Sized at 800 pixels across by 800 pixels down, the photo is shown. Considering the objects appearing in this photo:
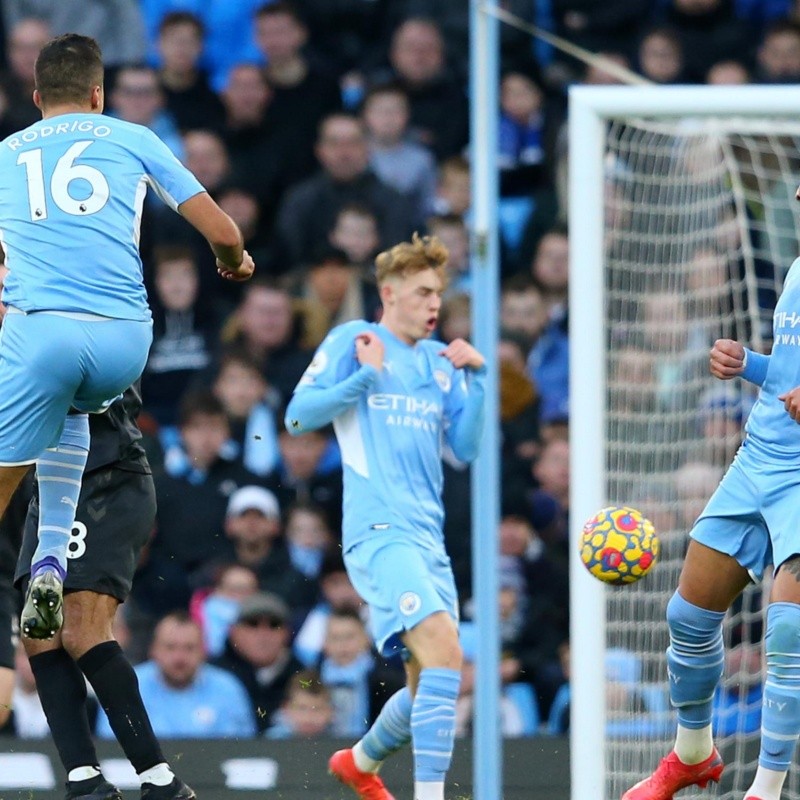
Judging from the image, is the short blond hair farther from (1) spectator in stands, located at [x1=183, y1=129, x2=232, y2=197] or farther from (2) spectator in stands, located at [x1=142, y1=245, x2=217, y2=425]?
(1) spectator in stands, located at [x1=183, y1=129, x2=232, y2=197]

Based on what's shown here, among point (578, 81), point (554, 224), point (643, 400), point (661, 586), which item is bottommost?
point (661, 586)

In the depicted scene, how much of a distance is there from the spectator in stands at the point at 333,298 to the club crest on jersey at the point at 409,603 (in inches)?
130

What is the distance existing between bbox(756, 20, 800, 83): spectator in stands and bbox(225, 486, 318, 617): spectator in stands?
386cm

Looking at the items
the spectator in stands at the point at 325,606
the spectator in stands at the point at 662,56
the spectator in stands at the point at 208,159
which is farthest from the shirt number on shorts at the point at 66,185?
the spectator in stands at the point at 662,56

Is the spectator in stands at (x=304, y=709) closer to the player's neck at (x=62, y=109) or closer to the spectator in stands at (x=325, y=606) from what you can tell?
the spectator in stands at (x=325, y=606)

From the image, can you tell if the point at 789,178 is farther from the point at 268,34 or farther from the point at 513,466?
the point at 268,34

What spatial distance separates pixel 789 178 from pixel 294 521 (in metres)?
2.99

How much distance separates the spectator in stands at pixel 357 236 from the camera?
9.46 m

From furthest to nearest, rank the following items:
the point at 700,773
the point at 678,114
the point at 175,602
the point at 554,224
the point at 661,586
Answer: the point at 554,224
the point at 175,602
the point at 661,586
the point at 678,114
the point at 700,773

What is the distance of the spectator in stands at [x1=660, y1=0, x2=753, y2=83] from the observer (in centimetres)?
A: 1008

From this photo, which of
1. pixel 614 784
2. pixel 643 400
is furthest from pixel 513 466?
pixel 614 784

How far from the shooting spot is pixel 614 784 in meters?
6.70

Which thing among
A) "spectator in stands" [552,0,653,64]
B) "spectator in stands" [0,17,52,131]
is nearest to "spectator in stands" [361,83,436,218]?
"spectator in stands" [552,0,653,64]

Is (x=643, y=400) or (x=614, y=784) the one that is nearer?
(x=614, y=784)
